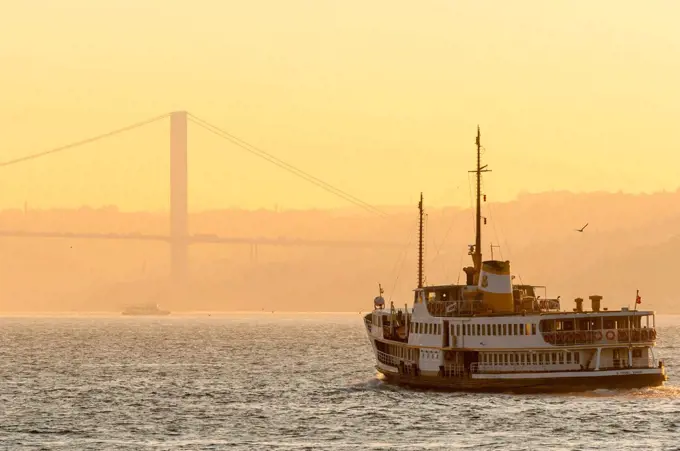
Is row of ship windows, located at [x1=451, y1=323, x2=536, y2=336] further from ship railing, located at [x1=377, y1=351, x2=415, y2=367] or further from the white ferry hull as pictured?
ship railing, located at [x1=377, y1=351, x2=415, y2=367]

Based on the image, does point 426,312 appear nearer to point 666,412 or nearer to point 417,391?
point 417,391

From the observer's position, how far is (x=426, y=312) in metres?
94.7

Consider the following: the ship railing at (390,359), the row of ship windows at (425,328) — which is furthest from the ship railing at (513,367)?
the ship railing at (390,359)

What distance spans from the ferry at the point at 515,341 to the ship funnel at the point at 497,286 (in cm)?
7

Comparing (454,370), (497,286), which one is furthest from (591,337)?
(454,370)

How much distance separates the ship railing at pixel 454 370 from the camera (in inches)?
3585

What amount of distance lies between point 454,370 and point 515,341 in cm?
563

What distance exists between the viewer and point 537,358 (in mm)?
87938

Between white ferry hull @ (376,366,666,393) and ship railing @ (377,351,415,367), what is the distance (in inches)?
282

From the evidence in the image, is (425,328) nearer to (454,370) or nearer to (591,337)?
(454,370)

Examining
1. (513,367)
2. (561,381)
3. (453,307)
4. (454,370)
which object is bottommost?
(561,381)

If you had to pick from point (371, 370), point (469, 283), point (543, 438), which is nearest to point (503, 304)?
point (469, 283)

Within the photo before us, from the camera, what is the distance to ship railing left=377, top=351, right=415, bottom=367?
98.0m

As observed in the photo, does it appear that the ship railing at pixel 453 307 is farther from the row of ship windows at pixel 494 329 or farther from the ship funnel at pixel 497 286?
the row of ship windows at pixel 494 329
